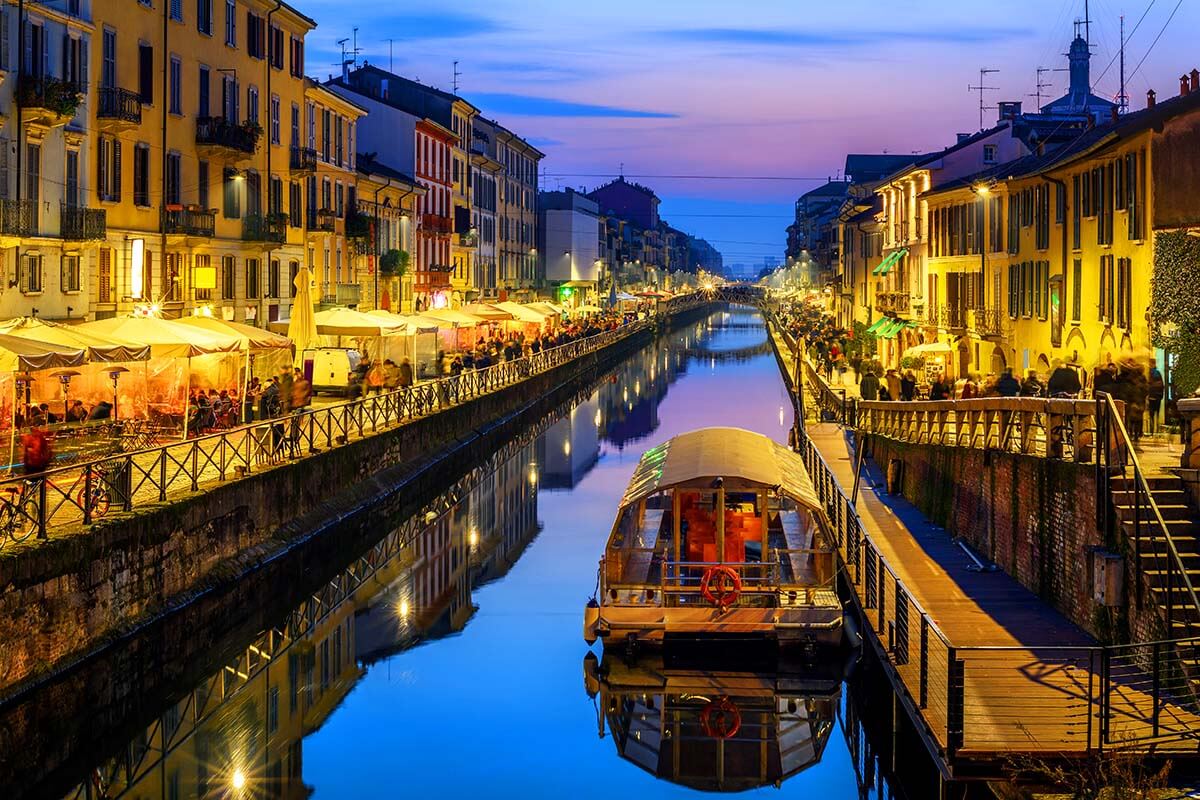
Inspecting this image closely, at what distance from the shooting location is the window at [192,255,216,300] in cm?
4197

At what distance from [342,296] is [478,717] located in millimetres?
41805

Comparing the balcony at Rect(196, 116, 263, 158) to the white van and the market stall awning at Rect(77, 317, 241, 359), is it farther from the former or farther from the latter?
the market stall awning at Rect(77, 317, 241, 359)

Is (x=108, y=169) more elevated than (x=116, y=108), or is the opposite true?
(x=116, y=108)

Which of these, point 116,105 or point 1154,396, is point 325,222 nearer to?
point 116,105

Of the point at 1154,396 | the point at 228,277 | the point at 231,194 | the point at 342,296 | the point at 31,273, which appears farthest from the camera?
the point at 342,296

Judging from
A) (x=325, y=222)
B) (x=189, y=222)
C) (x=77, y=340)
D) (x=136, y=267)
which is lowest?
(x=77, y=340)

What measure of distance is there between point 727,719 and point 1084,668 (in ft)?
16.2

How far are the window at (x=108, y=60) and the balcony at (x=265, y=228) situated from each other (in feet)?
35.0

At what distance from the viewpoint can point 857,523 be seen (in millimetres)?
23156

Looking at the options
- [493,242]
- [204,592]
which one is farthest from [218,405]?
[493,242]

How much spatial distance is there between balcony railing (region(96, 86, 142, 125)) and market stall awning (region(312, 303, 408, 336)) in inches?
275

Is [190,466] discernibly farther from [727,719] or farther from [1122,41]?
[1122,41]

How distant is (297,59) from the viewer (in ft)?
178

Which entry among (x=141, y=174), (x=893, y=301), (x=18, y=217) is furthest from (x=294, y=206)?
(x=893, y=301)
